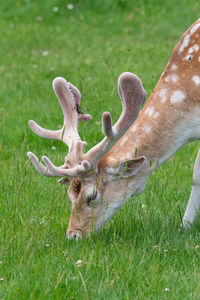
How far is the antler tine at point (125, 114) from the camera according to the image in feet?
13.8

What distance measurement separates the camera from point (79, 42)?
35.9ft

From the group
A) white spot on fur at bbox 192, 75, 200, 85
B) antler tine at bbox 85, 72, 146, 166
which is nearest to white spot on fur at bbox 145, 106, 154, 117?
antler tine at bbox 85, 72, 146, 166

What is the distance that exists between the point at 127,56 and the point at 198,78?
5266 mm

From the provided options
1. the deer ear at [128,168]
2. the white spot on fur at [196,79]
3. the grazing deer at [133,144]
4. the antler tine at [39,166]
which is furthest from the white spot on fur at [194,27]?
the antler tine at [39,166]

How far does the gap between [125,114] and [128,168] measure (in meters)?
0.36

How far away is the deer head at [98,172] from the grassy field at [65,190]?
123mm

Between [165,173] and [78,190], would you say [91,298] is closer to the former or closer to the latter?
[78,190]

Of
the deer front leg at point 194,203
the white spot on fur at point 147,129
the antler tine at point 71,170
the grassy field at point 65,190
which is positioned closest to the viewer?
the grassy field at point 65,190

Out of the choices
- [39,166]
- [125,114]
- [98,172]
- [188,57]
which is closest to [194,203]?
[98,172]

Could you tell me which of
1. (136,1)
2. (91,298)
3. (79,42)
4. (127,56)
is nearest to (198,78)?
(91,298)

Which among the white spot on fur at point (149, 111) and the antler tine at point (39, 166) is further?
the white spot on fur at point (149, 111)

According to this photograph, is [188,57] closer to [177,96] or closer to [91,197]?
[177,96]

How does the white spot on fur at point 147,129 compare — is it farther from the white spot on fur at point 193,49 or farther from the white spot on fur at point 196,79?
the white spot on fur at point 193,49

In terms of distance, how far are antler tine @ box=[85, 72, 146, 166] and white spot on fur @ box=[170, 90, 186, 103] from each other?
0.70 feet
